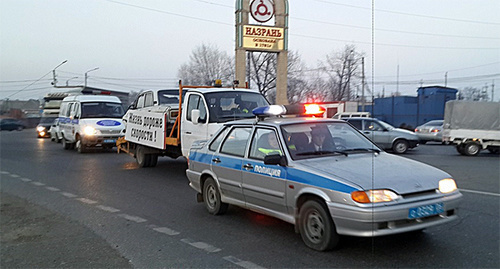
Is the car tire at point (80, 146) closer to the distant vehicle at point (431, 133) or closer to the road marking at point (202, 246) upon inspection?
the road marking at point (202, 246)

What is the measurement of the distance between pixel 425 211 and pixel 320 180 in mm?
1153

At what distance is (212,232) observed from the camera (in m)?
6.30

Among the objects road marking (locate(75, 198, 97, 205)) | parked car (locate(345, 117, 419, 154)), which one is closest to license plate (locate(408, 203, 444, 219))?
road marking (locate(75, 198, 97, 205))

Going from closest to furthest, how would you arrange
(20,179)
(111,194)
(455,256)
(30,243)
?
(455,256) → (30,243) → (111,194) → (20,179)

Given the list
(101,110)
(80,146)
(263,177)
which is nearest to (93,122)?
(101,110)

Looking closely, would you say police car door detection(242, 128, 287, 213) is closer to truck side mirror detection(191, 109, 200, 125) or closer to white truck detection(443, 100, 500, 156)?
truck side mirror detection(191, 109, 200, 125)

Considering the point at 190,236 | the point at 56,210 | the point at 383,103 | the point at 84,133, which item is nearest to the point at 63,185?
the point at 56,210

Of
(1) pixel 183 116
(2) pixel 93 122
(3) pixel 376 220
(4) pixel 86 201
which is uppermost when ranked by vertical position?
(1) pixel 183 116

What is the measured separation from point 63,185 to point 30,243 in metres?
4.94

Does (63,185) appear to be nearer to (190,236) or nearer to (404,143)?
(190,236)

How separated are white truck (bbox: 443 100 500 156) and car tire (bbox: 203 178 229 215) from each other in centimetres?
1407

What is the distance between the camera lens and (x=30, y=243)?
19.6ft

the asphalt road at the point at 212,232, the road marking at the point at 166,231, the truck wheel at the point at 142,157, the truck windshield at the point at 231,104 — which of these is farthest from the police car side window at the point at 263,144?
the truck wheel at the point at 142,157

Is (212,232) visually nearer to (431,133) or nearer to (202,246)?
(202,246)
